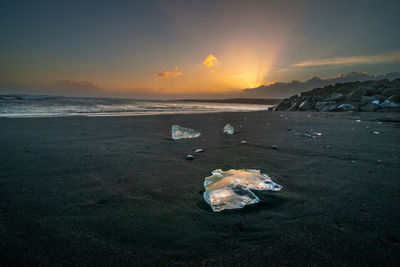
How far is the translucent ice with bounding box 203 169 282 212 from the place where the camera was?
1.45 metres

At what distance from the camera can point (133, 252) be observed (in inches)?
38.4

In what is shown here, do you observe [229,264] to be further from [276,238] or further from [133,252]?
[133,252]

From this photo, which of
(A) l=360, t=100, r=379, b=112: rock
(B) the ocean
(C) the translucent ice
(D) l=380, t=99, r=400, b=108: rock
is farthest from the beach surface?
(D) l=380, t=99, r=400, b=108: rock

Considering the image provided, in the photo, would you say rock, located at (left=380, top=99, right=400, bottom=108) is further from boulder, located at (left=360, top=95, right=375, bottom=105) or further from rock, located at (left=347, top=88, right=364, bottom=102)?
rock, located at (left=347, top=88, right=364, bottom=102)

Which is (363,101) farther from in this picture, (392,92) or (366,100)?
(392,92)

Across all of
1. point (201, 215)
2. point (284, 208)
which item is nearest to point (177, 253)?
point (201, 215)

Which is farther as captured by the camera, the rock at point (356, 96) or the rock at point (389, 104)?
the rock at point (356, 96)

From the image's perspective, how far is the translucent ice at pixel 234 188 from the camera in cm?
145

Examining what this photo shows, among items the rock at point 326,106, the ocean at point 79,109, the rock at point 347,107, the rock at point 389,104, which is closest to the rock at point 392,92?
the rock at point 389,104

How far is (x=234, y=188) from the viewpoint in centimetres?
157

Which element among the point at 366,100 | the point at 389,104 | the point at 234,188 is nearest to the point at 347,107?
the point at 366,100

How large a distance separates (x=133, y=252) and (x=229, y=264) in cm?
50

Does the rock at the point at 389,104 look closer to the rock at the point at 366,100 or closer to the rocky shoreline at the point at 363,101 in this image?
the rocky shoreline at the point at 363,101

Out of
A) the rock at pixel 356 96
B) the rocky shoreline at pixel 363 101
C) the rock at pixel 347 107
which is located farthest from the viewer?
the rock at pixel 356 96
